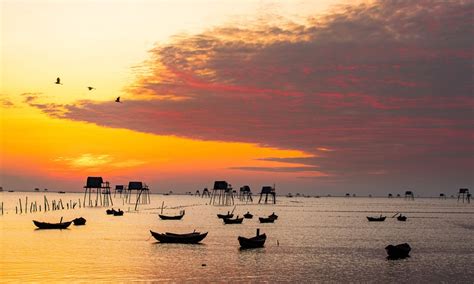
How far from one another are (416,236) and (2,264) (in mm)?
58507

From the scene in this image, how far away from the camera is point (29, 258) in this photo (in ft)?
167

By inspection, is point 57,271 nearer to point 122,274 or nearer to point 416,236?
point 122,274

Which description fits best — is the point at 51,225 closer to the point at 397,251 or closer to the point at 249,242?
the point at 249,242

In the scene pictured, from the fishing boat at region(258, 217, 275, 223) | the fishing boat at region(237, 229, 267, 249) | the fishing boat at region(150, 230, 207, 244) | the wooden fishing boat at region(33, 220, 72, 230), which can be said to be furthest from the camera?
the fishing boat at region(258, 217, 275, 223)

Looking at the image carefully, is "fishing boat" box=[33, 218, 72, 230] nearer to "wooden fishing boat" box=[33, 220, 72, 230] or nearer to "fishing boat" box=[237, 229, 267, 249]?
"wooden fishing boat" box=[33, 220, 72, 230]

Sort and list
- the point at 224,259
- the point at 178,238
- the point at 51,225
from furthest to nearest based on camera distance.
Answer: the point at 51,225 < the point at 178,238 < the point at 224,259

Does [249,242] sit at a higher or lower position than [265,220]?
lower

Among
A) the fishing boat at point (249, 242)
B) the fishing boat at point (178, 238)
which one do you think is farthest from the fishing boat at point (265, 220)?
the fishing boat at point (249, 242)

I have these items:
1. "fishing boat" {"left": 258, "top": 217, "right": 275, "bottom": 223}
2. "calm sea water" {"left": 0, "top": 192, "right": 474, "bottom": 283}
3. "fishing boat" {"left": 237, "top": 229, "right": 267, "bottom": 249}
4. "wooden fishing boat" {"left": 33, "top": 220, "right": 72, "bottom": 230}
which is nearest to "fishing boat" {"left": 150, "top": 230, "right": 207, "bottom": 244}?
"calm sea water" {"left": 0, "top": 192, "right": 474, "bottom": 283}

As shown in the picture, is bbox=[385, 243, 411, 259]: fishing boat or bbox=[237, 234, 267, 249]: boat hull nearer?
bbox=[385, 243, 411, 259]: fishing boat

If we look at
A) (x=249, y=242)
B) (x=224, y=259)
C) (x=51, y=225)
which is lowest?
(x=224, y=259)

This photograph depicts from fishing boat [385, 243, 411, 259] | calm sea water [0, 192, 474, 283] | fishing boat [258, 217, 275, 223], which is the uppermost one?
fishing boat [258, 217, 275, 223]

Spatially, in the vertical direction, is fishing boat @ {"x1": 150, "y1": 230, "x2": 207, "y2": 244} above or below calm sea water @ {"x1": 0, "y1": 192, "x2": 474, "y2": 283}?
above

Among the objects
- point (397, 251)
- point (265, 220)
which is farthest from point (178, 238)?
point (265, 220)
